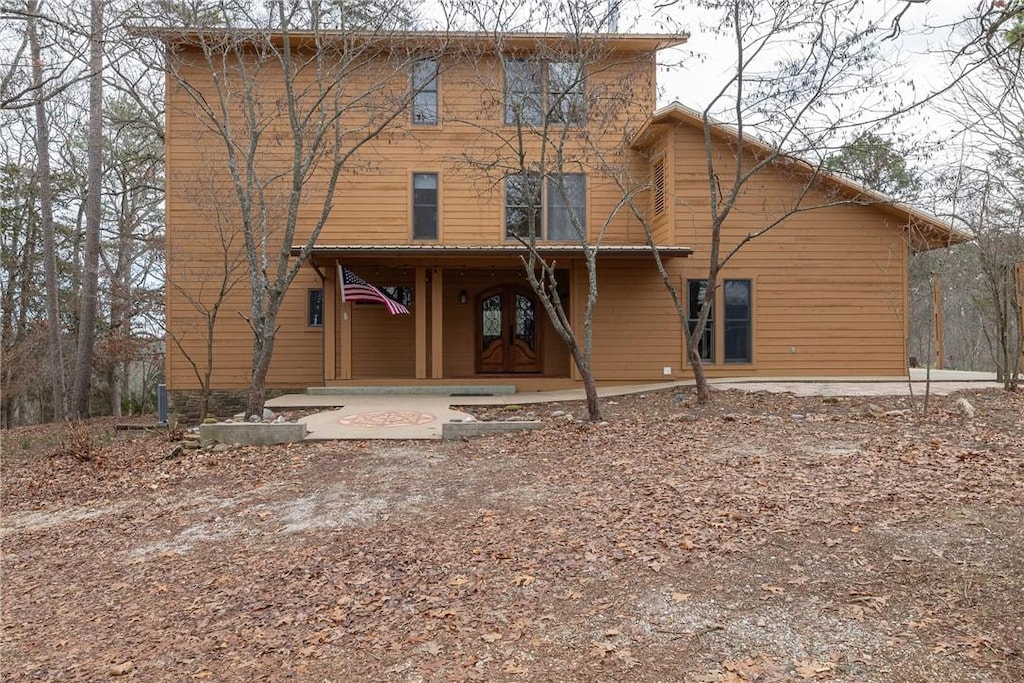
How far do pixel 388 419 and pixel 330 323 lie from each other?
418cm

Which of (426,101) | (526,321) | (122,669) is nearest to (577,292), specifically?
(526,321)

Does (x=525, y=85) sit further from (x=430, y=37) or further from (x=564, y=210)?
(x=564, y=210)

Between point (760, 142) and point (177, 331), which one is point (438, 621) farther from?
point (177, 331)

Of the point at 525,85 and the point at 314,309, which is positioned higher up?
the point at 525,85

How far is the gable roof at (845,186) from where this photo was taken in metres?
11.9

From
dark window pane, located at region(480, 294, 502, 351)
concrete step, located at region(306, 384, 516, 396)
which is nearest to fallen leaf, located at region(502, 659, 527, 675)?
concrete step, located at region(306, 384, 516, 396)

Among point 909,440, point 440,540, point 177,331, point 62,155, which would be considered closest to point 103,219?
point 62,155

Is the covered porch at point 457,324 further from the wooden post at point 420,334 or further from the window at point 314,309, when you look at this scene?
the window at point 314,309

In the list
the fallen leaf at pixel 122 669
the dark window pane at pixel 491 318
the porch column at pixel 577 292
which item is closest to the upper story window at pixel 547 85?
the porch column at pixel 577 292

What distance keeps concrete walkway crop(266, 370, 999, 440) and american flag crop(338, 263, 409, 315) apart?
1.69 m

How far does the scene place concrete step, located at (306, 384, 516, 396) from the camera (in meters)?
12.5

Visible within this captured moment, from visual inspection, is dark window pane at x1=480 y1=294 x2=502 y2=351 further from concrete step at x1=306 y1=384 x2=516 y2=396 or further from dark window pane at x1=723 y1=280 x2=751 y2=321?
dark window pane at x1=723 y1=280 x2=751 y2=321

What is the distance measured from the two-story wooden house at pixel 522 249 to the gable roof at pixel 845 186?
59 mm

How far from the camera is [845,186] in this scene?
12.2m
